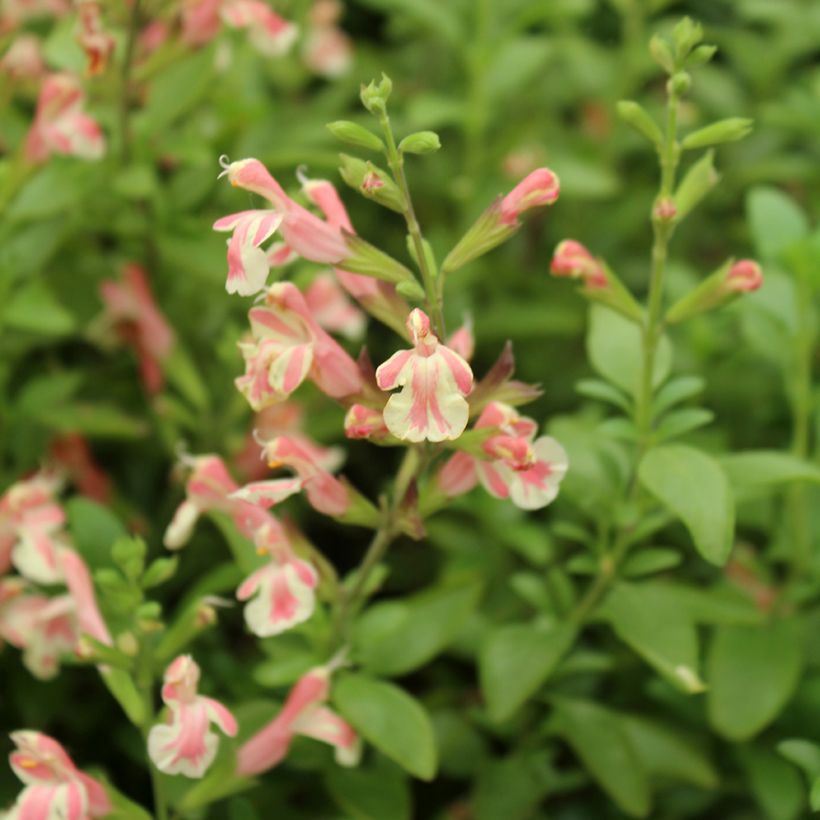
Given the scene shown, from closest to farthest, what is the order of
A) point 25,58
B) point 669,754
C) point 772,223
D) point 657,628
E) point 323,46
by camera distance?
point 657,628 < point 669,754 < point 772,223 < point 25,58 < point 323,46

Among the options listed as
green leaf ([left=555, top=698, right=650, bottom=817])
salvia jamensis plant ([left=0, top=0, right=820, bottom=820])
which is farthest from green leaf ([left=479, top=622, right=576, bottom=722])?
green leaf ([left=555, top=698, right=650, bottom=817])

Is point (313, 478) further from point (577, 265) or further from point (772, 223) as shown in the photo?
point (772, 223)

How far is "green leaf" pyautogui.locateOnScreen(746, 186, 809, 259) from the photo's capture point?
57.4 inches

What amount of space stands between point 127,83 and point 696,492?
2.89 feet

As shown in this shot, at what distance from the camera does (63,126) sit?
4.64ft

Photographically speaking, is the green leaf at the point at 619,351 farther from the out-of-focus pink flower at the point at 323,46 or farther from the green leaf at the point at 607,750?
the out-of-focus pink flower at the point at 323,46

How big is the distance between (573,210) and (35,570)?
1.17m

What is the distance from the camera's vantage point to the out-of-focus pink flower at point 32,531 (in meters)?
1.21

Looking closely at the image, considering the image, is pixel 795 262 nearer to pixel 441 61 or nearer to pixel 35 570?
pixel 35 570

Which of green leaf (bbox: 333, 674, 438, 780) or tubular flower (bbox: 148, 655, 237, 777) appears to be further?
green leaf (bbox: 333, 674, 438, 780)

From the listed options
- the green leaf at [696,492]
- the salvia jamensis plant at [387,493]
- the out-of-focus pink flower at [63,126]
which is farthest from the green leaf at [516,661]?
the out-of-focus pink flower at [63,126]

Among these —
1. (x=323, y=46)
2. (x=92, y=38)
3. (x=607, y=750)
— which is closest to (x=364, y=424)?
(x=607, y=750)

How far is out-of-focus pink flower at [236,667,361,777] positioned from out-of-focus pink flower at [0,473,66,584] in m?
0.27

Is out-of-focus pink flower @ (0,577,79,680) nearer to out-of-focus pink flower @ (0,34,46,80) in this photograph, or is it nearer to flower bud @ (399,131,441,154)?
flower bud @ (399,131,441,154)
